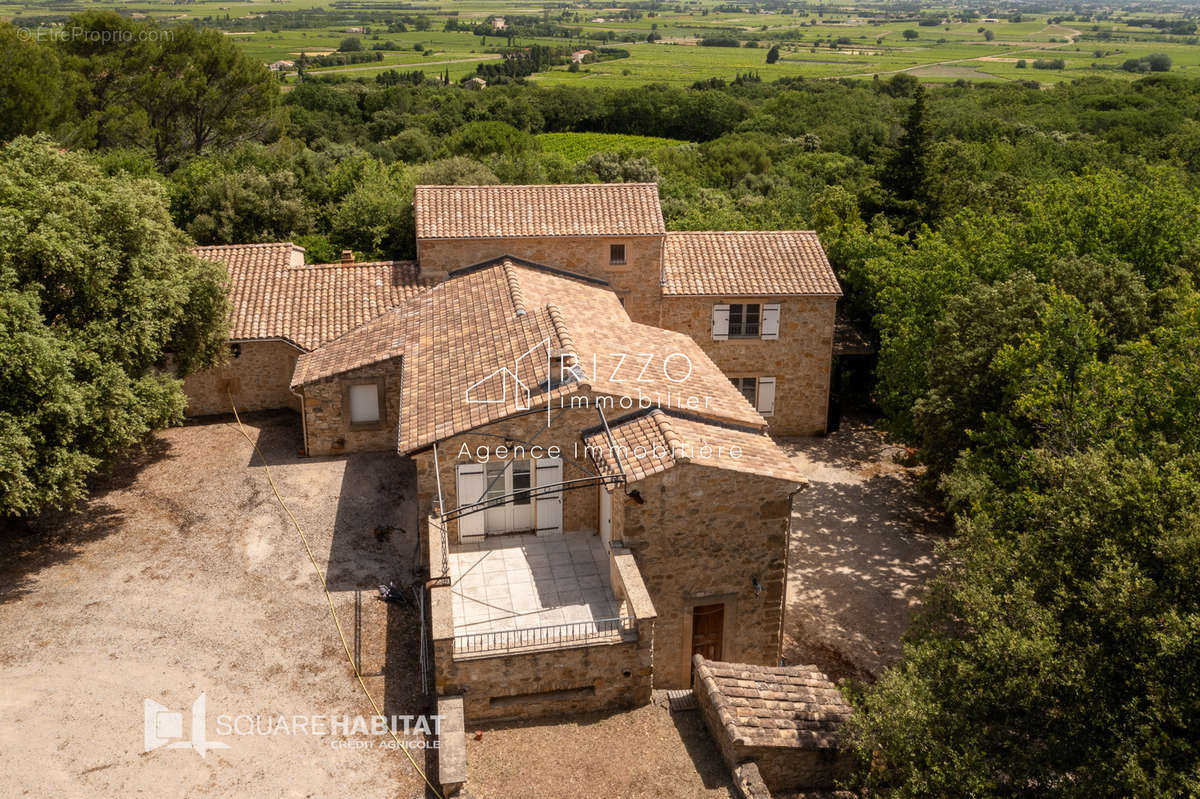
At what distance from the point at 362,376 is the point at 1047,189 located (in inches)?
848

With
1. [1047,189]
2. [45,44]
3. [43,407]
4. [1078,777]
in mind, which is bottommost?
[1078,777]

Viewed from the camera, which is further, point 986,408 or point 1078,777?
point 986,408

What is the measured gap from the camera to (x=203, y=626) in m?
17.3

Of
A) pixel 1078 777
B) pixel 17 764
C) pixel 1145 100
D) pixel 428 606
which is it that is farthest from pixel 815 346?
pixel 1145 100

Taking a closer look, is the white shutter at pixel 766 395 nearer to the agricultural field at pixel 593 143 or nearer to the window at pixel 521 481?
the window at pixel 521 481

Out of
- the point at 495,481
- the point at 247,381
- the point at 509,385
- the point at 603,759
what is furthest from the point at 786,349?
the point at 603,759

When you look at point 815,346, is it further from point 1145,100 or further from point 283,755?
point 1145,100

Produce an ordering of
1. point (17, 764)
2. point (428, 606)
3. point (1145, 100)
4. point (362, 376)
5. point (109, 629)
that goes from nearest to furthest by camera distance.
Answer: point (17, 764)
point (109, 629)
point (428, 606)
point (362, 376)
point (1145, 100)

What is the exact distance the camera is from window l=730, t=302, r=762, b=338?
28.3 m

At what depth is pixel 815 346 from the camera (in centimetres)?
2888

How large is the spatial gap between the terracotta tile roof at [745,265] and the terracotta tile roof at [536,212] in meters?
1.65

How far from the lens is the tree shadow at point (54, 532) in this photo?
1867cm

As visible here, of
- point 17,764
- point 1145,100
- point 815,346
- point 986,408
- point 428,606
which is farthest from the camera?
point 1145,100

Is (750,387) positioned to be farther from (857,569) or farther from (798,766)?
(798,766)
